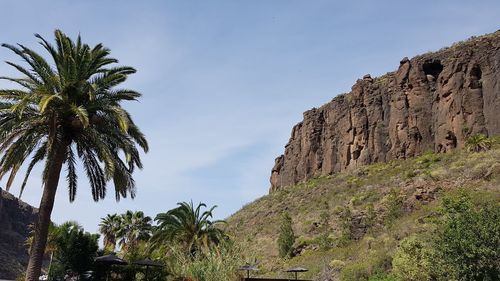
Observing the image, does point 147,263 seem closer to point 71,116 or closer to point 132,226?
point 71,116

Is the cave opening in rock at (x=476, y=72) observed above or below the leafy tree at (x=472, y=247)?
above

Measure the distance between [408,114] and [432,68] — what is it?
7.56 meters

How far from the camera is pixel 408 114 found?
237 feet

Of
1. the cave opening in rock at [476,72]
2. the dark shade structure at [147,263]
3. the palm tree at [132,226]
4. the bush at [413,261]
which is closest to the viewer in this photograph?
the bush at [413,261]

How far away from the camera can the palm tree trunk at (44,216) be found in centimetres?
1584

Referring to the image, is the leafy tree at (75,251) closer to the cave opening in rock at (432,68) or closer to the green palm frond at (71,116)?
the green palm frond at (71,116)

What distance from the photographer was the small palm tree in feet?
176

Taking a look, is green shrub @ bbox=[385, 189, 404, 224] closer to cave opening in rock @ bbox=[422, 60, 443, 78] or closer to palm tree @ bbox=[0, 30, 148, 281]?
palm tree @ bbox=[0, 30, 148, 281]

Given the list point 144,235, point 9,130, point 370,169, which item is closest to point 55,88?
point 9,130

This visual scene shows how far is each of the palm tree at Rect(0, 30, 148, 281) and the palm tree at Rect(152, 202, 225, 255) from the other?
55.7 ft

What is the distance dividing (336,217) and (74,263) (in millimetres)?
30582

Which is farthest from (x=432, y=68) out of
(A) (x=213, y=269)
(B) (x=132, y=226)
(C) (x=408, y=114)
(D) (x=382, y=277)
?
(A) (x=213, y=269)

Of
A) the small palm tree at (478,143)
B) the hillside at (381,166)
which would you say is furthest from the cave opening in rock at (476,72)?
the small palm tree at (478,143)

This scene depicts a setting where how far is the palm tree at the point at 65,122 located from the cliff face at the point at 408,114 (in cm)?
5132
